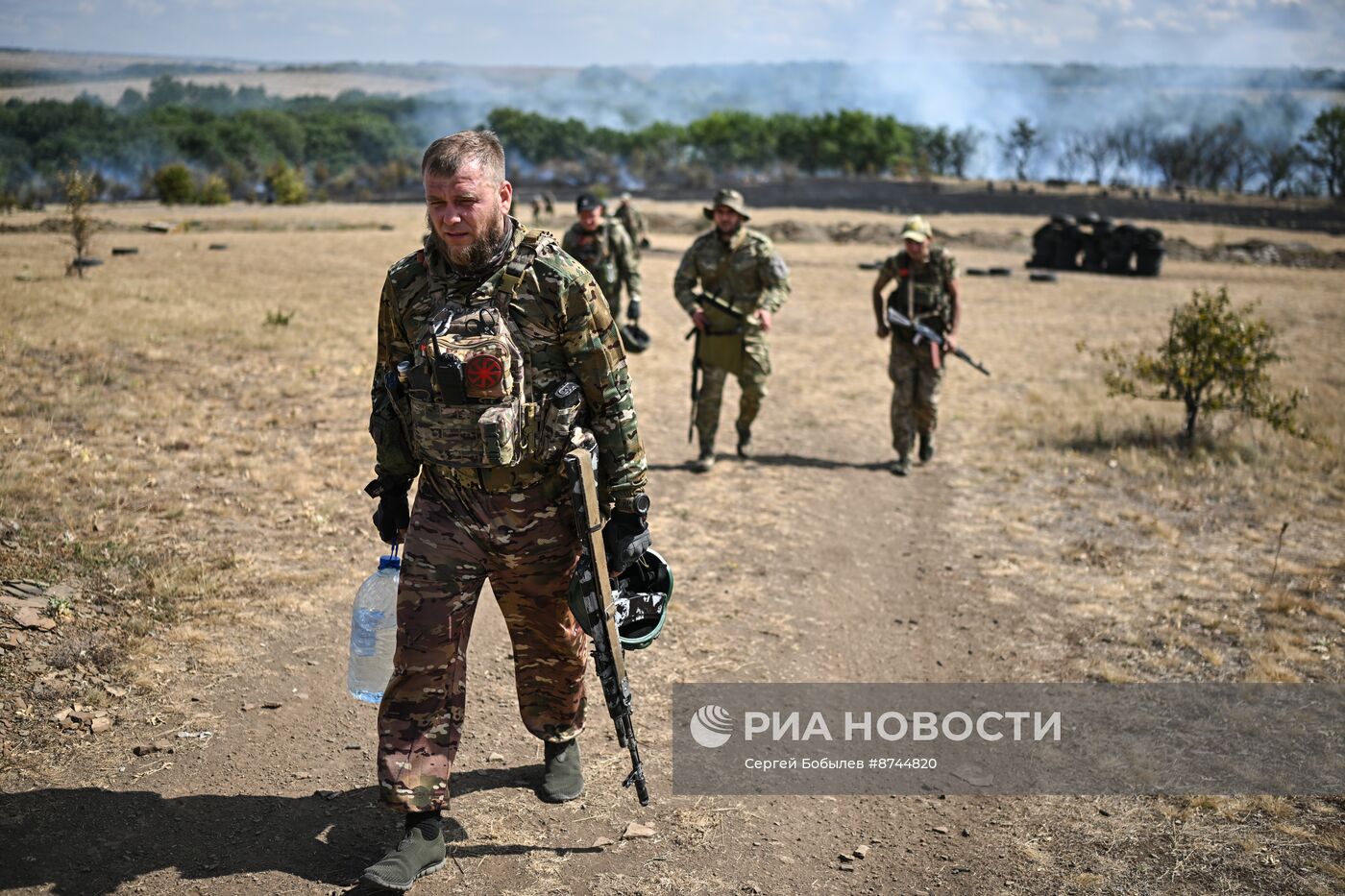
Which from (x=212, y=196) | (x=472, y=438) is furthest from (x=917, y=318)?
(x=212, y=196)

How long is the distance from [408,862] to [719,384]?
5.52m

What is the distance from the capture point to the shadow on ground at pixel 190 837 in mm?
3322

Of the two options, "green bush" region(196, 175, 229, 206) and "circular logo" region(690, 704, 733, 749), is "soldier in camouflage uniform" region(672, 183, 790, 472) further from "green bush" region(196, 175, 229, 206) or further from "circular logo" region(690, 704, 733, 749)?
"green bush" region(196, 175, 229, 206)

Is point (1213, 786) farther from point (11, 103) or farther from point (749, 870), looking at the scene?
point (11, 103)

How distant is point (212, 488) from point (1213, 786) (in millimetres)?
5779

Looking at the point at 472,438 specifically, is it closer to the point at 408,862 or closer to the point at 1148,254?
the point at 408,862

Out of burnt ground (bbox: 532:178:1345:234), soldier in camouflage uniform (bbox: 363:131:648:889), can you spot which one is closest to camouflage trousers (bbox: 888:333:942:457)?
soldier in camouflage uniform (bbox: 363:131:648:889)

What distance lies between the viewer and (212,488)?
6855 millimetres

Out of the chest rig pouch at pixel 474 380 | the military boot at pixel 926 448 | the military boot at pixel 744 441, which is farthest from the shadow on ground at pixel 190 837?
the military boot at pixel 926 448

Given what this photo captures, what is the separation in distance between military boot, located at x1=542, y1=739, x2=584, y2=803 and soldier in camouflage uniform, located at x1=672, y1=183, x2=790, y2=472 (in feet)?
15.3

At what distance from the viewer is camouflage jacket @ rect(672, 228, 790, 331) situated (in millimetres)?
8125

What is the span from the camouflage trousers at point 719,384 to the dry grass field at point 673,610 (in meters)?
0.40

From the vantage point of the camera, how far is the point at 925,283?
8.64m

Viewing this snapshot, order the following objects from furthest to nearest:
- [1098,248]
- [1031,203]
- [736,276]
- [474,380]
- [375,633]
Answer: [1031,203] → [1098,248] → [736,276] → [375,633] → [474,380]
